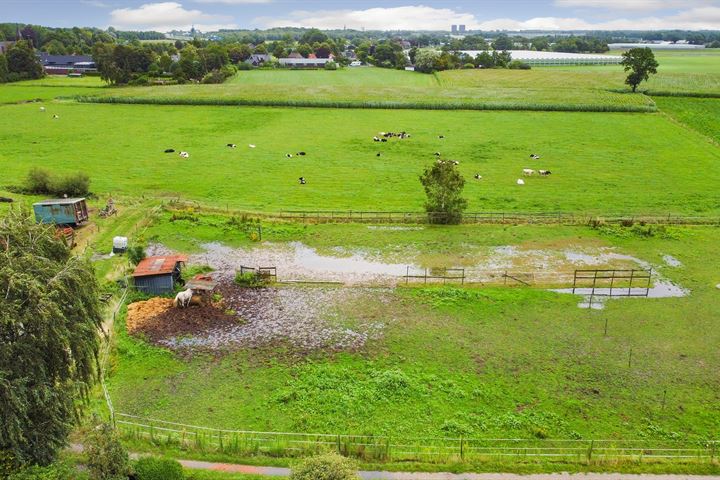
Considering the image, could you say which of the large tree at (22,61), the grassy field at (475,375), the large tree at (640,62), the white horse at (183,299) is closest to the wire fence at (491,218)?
the grassy field at (475,375)

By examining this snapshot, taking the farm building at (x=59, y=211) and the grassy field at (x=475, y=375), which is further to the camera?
the farm building at (x=59, y=211)

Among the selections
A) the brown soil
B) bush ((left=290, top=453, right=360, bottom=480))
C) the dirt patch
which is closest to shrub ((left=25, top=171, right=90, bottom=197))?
the dirt patch

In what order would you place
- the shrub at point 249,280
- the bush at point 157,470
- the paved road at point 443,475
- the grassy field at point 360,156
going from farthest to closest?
the grassy field at point 360,156, the shrub at point 249,280, the paved road at point 443,475, the bush at point 157,470

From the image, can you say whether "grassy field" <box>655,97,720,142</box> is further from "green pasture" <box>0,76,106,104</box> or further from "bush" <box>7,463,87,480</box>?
"green pasture" <box>0,76,106,104</box>

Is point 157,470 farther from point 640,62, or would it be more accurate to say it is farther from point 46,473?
point 640,62

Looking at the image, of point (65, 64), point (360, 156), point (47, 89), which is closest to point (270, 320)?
point (360, 156)

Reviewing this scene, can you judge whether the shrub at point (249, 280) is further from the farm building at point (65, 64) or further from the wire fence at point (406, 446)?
the farm building at point (65, 64)

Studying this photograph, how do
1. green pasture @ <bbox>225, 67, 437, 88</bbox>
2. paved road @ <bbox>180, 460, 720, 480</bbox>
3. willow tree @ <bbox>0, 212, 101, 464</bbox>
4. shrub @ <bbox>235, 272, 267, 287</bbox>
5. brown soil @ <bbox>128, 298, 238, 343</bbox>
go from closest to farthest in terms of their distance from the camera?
willow tree @ <bbox>0, 212, 101, 464</bbox> < paved road @ <bbox>180, 460, 720, 480</bbox> < brown soil @ <bbox>128, 298, 238, 343</bbox> < shrub @ <bbox>235, 272, 267, 287</bbox> < green pasture @ <bbox>225, 67, 437, 88</bbox>
